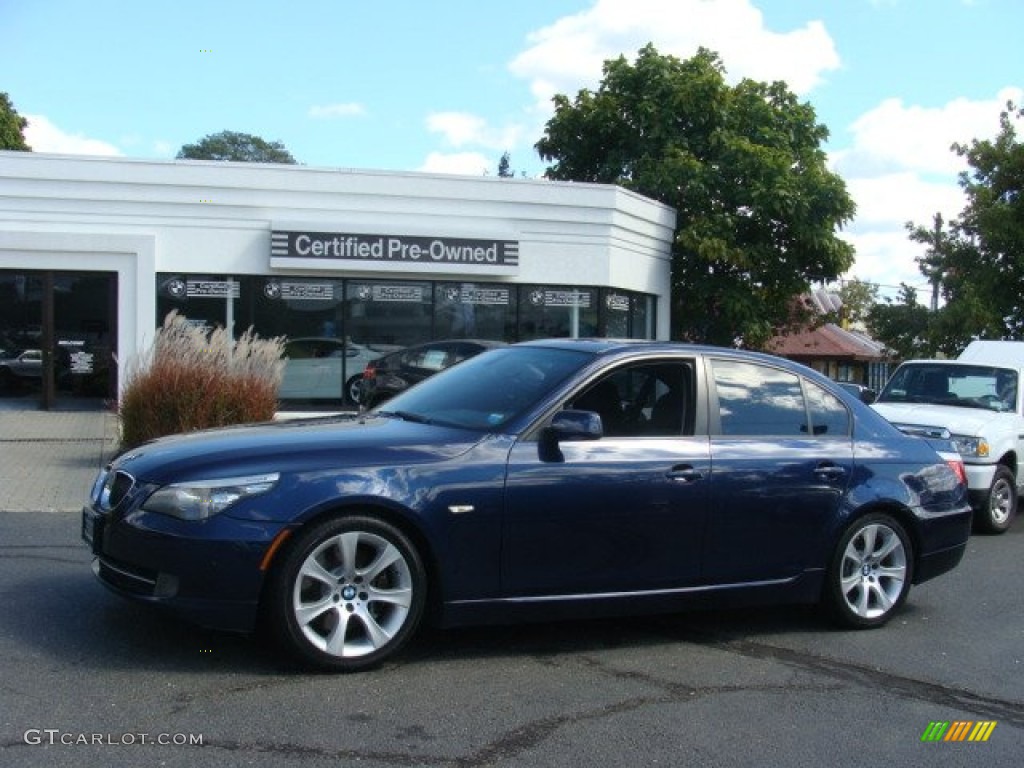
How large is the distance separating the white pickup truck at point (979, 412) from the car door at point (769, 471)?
13.4 feet

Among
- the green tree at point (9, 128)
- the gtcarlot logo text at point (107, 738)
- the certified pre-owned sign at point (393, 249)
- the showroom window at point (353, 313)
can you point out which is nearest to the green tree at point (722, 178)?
the showroom window at point (353, 313)

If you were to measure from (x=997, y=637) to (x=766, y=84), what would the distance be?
2009 cm

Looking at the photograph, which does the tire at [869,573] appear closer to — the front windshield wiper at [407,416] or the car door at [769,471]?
the car door at [769,471]

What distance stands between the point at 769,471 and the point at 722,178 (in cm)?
1728

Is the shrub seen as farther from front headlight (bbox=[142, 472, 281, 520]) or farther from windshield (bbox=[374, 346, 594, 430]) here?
front headlight (bbox=[142, 472, 281, 520])

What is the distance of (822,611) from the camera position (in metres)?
6.41

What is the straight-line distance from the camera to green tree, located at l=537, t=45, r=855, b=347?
2202 centimetres

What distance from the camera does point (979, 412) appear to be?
1127 centimetres

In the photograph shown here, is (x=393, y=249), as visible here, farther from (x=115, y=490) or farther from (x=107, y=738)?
(x=107, y=738)

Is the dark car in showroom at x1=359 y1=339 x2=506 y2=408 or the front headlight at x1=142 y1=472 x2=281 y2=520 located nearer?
the front headlight at x1=142 y1=472 x2=281 y2=520

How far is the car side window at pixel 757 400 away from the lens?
611 centimetres

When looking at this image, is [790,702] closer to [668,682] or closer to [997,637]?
[668,682]

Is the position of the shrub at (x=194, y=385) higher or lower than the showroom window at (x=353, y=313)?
lower

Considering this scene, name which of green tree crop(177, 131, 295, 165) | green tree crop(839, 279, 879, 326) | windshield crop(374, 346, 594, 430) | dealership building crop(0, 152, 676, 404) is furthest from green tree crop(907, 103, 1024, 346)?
green tree crop(177, 131, 295, 165)
